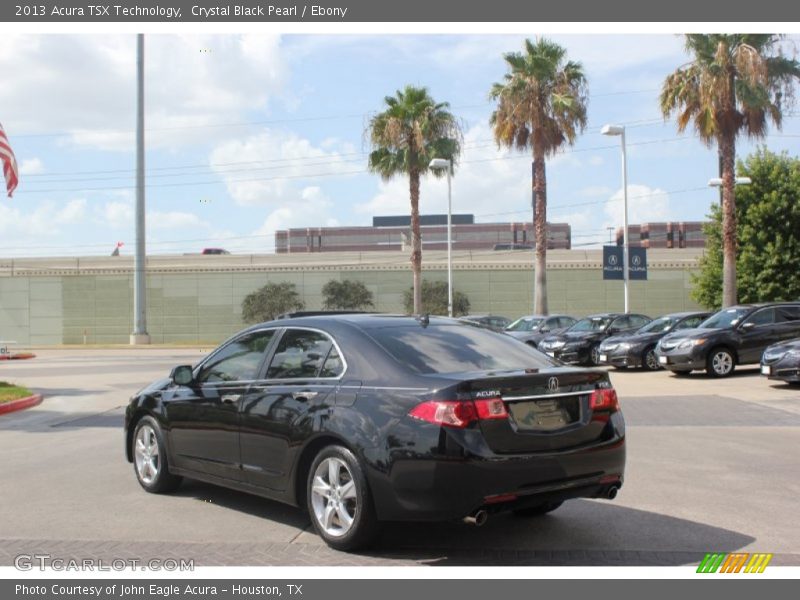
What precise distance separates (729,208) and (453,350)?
25.3m

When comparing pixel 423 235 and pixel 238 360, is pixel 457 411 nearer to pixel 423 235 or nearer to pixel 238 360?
pixel 238 360

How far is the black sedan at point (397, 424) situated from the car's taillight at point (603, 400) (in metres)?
0.01

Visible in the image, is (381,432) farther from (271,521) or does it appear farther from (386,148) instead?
(386,148)

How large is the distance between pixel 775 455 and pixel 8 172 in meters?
17.9

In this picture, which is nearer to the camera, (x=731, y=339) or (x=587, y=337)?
(x=731, y=339)

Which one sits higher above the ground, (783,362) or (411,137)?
(411,137)

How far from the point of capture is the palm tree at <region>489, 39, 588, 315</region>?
115ft

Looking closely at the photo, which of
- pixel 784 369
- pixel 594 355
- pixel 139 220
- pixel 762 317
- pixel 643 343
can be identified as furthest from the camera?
pixel 139 220

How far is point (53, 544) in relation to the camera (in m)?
6.18

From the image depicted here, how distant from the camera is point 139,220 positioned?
1773 inches

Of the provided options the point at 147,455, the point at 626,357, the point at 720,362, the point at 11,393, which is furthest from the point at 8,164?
the point at 720,362

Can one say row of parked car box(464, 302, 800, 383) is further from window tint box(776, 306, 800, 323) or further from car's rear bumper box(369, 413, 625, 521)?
car's rear bumper box(369, 413, 625, 521)

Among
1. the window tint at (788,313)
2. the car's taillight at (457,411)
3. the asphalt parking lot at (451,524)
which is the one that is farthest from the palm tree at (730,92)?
the car's taillight at (457,411)

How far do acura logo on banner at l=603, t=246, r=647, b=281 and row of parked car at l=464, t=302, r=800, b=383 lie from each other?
4.70 meters
